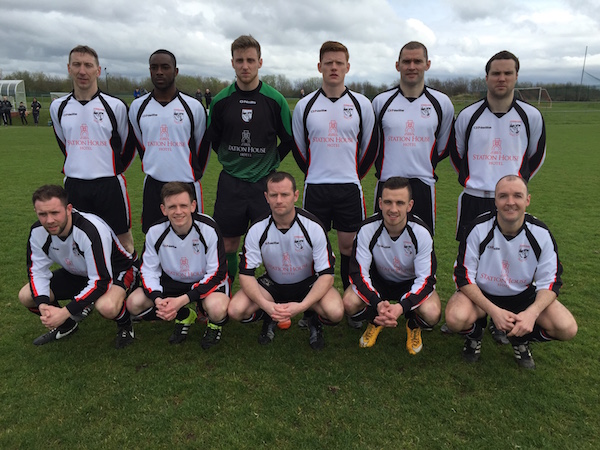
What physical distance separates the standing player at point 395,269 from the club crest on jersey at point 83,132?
2578mm

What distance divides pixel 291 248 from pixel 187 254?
864mm

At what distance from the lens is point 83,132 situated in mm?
3852

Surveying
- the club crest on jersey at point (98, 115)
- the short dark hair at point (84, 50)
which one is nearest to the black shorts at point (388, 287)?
the club crest on jersey at point (98, 115)

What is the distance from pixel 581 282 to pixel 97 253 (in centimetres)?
475

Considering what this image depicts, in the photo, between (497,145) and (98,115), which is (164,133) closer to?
(98,115)

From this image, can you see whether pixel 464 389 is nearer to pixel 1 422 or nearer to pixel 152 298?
pixel 152 298

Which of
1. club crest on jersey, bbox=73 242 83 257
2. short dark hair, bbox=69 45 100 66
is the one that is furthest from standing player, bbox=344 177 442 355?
short dark hair, bbox=69 45 100 66

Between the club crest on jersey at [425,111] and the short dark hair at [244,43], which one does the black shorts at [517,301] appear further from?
the short dark hair at [244,43]

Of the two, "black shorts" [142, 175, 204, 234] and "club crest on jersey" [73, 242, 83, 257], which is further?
"black shorts" [142, 175, 204, 234]

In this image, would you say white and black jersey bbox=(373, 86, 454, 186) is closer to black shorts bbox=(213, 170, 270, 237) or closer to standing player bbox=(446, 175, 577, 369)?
standing player bbox=(446, 175, 577, 369)

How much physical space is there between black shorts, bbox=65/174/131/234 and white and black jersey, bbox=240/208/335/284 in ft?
4.63

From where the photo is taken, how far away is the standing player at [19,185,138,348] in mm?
3215

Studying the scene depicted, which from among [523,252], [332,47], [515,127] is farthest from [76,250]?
[515,127]

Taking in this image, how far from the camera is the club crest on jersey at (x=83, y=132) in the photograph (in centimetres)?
385
